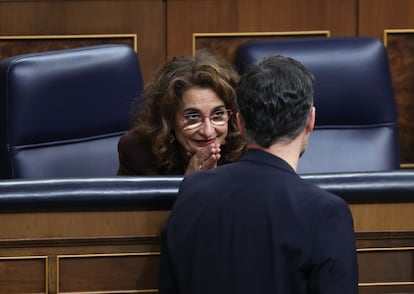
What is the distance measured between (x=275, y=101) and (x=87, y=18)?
133 cm

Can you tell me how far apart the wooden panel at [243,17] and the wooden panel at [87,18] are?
40mm

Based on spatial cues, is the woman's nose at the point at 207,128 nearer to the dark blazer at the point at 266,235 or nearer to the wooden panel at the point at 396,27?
the dark blazer at the point at 266,235

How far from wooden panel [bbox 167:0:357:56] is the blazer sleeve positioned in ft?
4.39

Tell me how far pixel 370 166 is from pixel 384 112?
12 cm

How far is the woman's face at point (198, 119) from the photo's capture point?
1.71 metres

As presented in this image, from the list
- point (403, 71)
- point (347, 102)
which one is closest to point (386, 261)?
point (347, 102)

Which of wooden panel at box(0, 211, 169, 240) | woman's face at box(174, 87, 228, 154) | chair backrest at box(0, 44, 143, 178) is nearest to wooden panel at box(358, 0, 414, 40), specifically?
chair backrest at box(0, 44, 143, 178)

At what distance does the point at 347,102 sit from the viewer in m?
2.02

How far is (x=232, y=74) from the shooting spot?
5.78ft

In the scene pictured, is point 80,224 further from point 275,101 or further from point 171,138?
point 171,138

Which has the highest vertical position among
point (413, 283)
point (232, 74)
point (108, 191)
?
point (232, 74)

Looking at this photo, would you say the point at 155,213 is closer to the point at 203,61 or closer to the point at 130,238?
the point at 130,238

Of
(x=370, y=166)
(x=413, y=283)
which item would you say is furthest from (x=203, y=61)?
(x=413, y=283)

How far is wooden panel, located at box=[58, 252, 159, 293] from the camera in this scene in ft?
4.30
